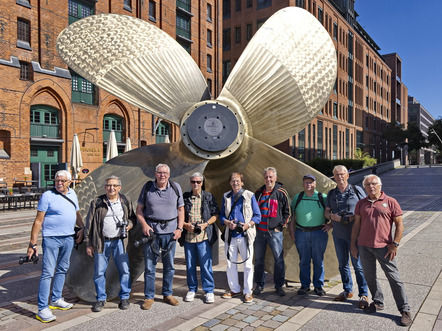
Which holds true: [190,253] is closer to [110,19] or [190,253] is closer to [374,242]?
[374,242]

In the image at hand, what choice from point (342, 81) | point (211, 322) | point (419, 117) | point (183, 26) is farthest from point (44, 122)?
point (419, 117)

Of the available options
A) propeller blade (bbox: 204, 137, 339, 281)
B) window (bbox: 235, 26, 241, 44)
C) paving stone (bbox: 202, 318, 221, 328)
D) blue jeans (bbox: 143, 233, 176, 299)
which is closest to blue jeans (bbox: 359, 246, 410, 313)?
propeller blade (bbox: 204, 137, 339, 281)

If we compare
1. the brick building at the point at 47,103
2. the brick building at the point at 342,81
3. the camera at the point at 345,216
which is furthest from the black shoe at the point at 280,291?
the brick building at the point at 342,81

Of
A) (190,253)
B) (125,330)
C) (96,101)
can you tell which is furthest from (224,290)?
(96,101)

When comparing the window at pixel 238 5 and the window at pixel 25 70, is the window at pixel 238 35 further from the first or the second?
the window at pixel 25 70

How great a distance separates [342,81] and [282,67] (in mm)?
45023

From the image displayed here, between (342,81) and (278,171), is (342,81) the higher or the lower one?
the higher one

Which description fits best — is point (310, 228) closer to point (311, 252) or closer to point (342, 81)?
point (311, 252)

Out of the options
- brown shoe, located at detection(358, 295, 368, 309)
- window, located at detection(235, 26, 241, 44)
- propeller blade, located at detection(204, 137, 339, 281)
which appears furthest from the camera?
window, located at detection(235, 26, 241, 44)

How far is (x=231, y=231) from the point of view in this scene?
4.50 meters

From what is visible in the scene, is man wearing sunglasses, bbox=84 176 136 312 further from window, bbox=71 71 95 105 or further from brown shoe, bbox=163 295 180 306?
window, bbox=71 71 95 105

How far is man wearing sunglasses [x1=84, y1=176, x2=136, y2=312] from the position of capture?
13.4ft

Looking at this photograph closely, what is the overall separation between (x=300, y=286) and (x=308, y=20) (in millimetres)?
3582

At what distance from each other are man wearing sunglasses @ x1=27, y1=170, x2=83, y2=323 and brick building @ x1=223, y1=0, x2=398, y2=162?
3188 centimetres
